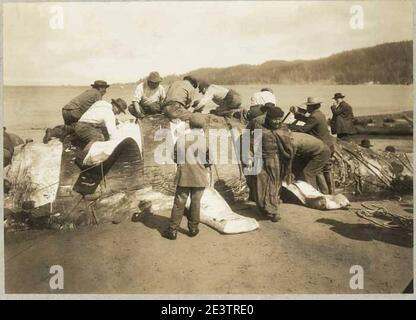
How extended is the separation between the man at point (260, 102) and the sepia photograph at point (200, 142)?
19mm

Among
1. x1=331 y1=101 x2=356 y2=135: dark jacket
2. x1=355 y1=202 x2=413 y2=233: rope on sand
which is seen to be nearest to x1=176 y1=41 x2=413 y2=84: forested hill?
x1=331 y1=101 x2=356 y2=135: dark jacket

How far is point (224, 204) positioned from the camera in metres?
6.11

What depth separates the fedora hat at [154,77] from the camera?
6221mm

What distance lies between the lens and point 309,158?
6.29 metres

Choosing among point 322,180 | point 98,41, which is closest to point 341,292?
point 322,180

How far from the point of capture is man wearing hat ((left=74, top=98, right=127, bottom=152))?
20.0 feet

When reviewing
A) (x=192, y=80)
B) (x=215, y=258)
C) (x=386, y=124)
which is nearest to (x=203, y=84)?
(x=192, y=80)

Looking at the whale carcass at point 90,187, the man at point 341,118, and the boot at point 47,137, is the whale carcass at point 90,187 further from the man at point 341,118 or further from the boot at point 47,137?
the man at point 341,118

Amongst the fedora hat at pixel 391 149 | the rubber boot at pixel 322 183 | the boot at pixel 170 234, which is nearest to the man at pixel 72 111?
the boot at pixel 170 234

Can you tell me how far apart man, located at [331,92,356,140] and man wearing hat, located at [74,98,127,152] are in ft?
9.02

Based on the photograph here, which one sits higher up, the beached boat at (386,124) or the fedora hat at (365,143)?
the beached boat at (386,124)

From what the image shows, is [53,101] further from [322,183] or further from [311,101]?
[322,183]

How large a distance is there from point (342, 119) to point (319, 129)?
1.19 feet

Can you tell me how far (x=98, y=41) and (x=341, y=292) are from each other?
4.35 m
